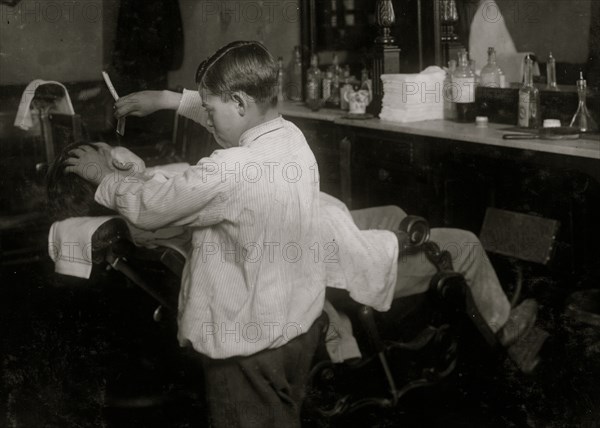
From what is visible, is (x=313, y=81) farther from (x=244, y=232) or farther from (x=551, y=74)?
(x=244, y=232)

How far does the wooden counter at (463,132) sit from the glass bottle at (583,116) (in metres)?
0.11

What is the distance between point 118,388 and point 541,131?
174cm

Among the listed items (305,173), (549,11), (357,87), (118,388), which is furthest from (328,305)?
(357,87)

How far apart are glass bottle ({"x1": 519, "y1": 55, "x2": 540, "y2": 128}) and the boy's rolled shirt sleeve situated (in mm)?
1825

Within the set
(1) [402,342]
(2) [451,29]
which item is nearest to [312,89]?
(2) [451,29]

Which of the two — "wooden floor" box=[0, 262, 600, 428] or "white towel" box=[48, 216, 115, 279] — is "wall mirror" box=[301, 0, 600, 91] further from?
"white towel" box=[48, 216, 115, 279]

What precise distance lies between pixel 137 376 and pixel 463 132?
1.56 m

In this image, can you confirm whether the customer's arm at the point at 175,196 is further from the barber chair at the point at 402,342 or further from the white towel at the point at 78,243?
the barber chair at the point at 402,342

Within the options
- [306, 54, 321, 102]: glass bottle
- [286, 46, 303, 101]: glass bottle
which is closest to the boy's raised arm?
[306, 54, 321, 102]: glass bottle

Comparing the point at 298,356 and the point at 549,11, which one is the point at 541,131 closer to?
→ the point at 549,11

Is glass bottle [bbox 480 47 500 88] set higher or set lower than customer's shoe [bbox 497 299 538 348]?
higher

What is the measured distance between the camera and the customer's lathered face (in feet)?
4.88
